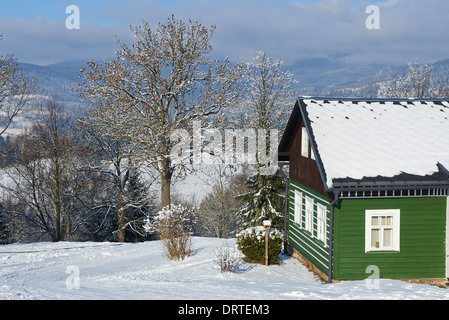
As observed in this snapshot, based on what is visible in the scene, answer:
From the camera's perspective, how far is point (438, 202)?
13.9 meters

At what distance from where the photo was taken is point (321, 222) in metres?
15.4

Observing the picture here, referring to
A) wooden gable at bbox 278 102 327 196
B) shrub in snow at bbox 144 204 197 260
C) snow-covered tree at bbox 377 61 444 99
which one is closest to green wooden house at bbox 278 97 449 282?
wooden gable at bbox 278 102 327 196

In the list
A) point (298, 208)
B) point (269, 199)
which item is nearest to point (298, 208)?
point (298, 208)

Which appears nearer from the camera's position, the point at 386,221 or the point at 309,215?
the point at 386,221

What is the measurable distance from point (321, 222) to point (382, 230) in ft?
7.41

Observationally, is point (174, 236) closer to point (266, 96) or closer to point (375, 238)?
point (375, 238)

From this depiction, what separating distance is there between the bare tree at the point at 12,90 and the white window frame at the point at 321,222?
20357 millimetres

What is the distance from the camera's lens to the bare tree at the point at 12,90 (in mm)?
26531

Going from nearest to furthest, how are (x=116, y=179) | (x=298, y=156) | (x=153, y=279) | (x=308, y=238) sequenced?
(x=153, y=279) → (x=308, y=238) → (x=298, y=156) → (x=116, y=179)

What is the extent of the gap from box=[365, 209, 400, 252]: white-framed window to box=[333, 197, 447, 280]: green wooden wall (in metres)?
0.13

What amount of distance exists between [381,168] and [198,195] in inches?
2394

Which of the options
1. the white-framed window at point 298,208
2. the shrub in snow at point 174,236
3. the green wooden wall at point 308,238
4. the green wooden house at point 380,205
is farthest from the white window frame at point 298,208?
the shrub in snow at point 174,236
